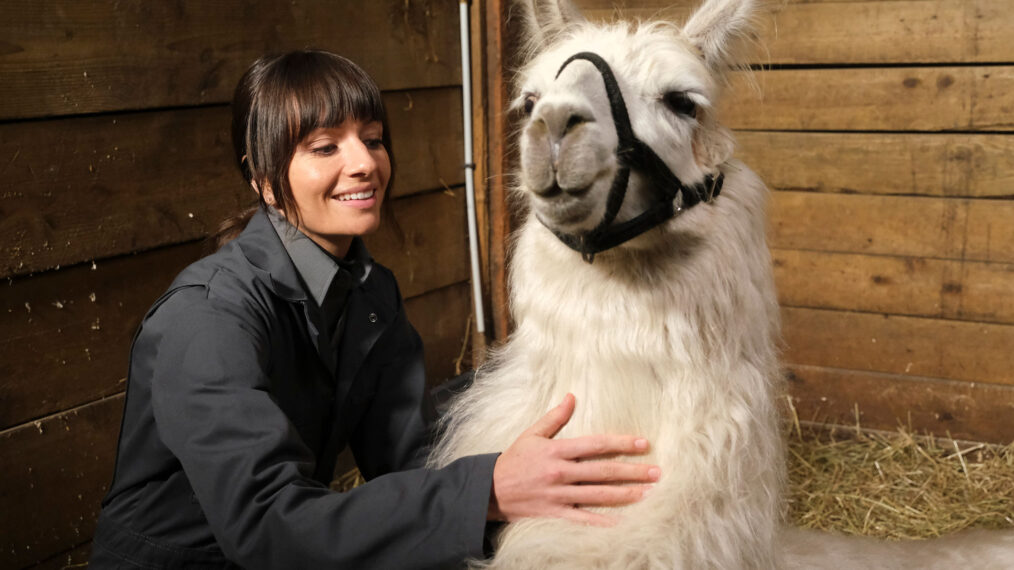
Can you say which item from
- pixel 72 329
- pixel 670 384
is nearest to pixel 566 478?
Result: pixel 670 384

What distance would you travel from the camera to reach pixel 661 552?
1189 mm

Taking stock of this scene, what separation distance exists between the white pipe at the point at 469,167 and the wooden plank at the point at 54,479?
1.42 meters

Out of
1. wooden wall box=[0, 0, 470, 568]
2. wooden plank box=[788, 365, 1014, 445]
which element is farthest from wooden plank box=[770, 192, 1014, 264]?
wooden wall box=[0, 0, 470, 568]

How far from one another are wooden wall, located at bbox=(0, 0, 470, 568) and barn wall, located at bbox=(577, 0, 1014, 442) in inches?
62.3

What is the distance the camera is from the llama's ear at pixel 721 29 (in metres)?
1.42

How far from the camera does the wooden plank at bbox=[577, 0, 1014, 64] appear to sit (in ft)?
9.54

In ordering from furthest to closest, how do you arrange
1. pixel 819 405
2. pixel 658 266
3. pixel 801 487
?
pixel 819 405
pixel 801 487
pixel 658 266

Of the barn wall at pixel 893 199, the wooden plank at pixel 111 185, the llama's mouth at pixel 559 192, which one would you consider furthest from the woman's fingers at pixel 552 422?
the barn wall at pixel 893 199

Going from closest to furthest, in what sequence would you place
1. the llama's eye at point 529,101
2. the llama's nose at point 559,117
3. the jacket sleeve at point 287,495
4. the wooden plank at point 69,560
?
the llama's nose at point 559,117 → the jacket sleeve at point 287,495 → the llama's eye at point 529,101 → the wooden plank at point 69,560

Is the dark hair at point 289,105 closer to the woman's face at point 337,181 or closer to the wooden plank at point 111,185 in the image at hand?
the woman's face at point 337,181

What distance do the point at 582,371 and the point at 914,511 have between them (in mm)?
1921

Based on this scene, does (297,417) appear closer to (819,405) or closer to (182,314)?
(182,314)

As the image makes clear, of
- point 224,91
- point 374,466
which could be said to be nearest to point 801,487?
point 374,466

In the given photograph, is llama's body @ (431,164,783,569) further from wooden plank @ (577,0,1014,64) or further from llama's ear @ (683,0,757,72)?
wooden plank @ (577,0,1014,64)
